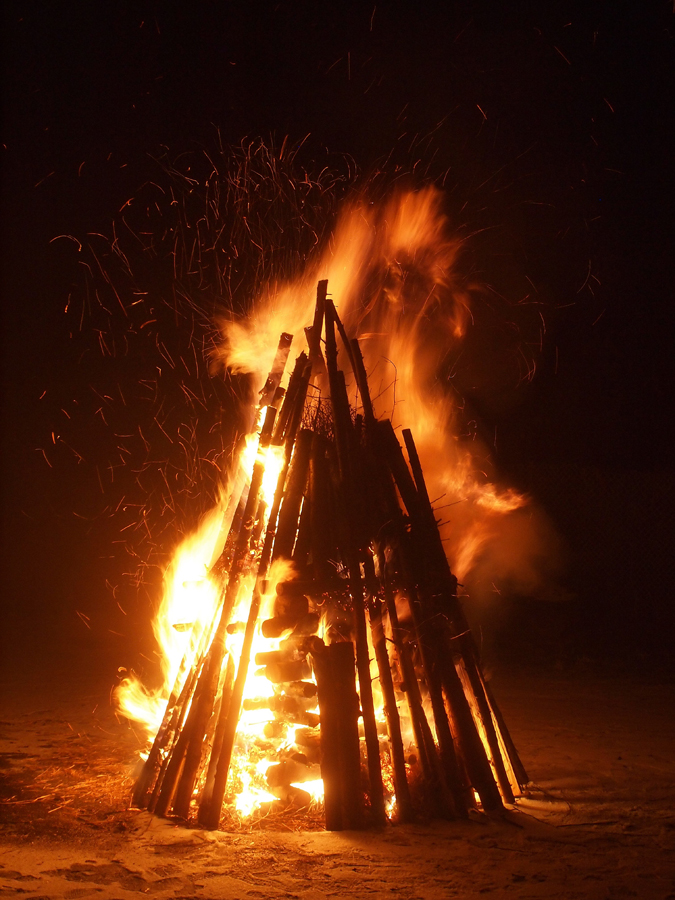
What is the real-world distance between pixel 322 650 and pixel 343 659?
15cm

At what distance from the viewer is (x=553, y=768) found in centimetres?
473

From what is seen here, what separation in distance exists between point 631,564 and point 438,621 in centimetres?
839

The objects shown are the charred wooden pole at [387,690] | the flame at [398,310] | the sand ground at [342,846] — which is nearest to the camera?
the sand ground at [342,846]

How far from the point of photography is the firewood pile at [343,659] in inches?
139

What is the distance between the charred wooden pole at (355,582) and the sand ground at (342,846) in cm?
29

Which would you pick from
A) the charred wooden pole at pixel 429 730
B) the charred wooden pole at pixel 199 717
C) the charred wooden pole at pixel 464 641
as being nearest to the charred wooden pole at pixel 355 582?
the charred wooden pole at pixel 429 730

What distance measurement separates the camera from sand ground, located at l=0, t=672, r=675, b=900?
269 centimetres

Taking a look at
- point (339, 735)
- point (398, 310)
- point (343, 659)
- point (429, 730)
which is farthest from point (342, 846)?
point (398, 310)

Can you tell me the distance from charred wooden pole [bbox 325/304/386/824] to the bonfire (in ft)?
0.04

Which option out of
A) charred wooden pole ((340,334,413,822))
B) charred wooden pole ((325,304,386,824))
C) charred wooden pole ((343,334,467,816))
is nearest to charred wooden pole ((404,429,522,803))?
charred wooden pole ((343,334,467,816))

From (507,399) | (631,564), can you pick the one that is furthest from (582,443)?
(631,564)

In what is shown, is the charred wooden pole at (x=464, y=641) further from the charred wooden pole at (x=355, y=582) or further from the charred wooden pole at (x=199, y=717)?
the charred wooden pole at (x=199, y=717)

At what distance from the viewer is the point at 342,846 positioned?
3.12 m

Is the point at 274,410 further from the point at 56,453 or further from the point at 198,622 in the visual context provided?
the point at 56,453
